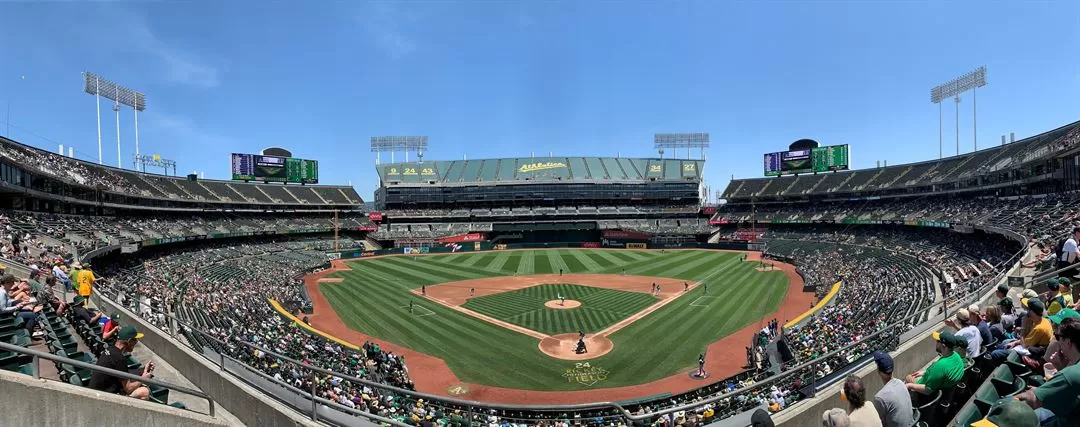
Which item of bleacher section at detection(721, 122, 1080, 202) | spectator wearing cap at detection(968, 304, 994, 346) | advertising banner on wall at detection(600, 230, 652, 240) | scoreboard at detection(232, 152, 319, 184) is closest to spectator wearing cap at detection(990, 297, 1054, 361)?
spectator wearing cap at detection(968, 304, 994, 346)

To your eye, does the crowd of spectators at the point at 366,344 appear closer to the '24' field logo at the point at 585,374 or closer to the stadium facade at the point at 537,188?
the '24' field logo at the point at 585,374

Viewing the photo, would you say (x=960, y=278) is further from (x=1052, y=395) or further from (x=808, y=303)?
(x=1052, y=395)

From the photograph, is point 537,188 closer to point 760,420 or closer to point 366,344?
point 366,344

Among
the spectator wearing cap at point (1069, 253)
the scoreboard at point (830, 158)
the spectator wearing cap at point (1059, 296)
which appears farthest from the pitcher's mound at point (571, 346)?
the scoreboard at point (830, 158)

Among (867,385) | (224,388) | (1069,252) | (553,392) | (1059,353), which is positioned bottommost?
(553,392)

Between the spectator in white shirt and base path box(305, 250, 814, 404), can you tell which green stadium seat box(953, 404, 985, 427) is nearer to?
the spectator in white shirt

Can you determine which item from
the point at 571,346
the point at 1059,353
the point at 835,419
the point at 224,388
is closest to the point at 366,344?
the point at 571,346
